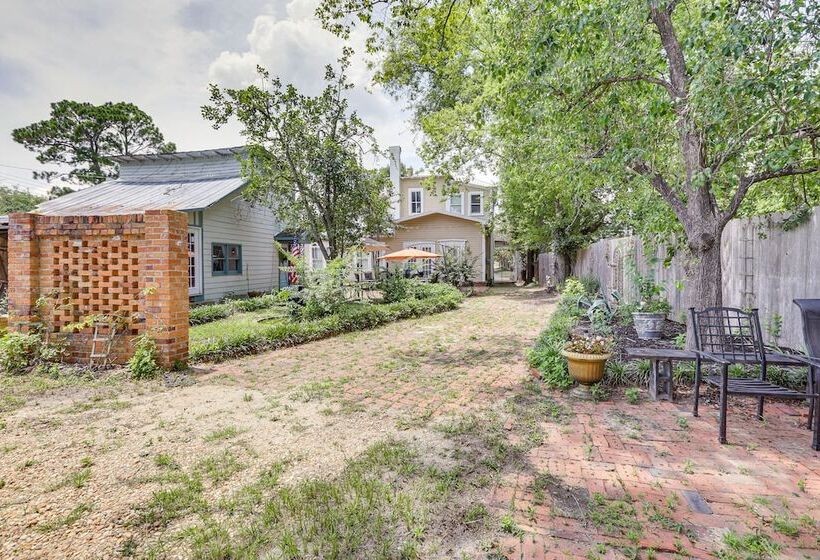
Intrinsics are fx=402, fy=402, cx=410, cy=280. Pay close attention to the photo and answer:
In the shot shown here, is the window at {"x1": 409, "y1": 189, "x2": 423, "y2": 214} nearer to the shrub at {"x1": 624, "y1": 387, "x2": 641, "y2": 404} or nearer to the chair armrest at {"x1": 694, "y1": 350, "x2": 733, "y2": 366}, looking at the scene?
the shrub at {"x1": 624, "y1": 387, "x2": 641, "y2": 404}

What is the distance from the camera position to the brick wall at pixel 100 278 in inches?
213

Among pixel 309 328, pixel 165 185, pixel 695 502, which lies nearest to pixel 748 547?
pixel 695 502

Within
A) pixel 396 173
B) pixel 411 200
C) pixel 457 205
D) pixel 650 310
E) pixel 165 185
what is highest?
pixel 396 173

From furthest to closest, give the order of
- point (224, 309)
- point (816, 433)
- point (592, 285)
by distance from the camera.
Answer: point (592, 285)
point (224, 309)
point (816, 433)

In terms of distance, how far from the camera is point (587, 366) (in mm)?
4641

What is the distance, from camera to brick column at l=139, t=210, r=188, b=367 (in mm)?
5367

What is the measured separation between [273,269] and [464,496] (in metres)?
15.5

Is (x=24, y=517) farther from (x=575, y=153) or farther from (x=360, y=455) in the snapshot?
(x=575, y=153)

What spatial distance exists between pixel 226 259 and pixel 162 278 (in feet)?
30.0

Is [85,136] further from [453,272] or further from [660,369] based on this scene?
[660,369]

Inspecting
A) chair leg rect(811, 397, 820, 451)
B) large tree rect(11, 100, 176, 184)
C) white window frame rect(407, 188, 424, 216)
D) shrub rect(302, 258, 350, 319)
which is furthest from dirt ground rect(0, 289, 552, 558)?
large tree rect(11, 100, 176, 184)

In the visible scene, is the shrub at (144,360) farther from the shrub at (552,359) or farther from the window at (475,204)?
the window at (475,204)

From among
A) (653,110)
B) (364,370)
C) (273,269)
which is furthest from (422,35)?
(273,269)

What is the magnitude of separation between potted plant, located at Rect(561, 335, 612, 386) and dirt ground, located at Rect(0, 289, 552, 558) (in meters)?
0.83
